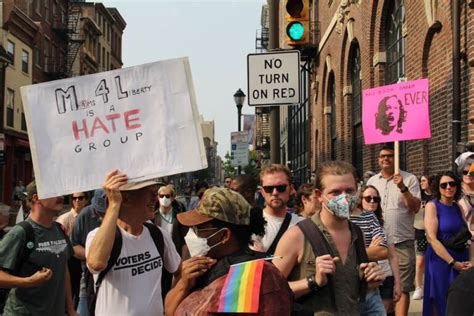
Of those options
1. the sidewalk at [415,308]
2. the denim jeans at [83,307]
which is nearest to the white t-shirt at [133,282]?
the denim jeans at [83,307]

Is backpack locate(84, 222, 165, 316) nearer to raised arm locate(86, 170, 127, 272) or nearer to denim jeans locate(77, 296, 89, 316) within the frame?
raised arm locate(86, 170, 127, 272)

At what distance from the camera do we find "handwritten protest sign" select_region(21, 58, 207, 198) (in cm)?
352

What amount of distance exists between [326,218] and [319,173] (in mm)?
273

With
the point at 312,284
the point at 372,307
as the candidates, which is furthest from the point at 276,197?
the point at 312,284

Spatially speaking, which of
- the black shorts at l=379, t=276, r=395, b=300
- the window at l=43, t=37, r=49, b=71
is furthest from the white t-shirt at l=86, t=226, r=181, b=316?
the window at l=43, t=37, r=49, b=71

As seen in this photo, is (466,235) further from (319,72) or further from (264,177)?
(319,72)

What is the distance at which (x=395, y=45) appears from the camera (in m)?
15.1

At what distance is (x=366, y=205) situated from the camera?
21.3ft

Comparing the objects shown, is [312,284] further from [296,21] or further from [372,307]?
[296,21]

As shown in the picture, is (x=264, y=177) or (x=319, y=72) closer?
(x=264, y=177)

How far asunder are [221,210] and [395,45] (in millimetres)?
12972

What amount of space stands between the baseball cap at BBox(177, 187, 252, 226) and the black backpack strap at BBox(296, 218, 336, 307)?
60 cm

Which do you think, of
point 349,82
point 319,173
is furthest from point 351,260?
point 349,82

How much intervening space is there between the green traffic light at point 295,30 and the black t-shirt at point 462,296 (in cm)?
561
